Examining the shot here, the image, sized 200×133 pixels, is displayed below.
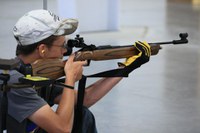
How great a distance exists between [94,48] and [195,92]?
10.7ft

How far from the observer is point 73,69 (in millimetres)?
2541

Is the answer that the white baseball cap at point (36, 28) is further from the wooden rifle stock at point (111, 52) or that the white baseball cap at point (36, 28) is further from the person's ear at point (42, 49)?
the wooden rifle stock at point (111, 52)

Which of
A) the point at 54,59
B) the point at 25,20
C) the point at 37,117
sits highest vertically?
the point at 25,20

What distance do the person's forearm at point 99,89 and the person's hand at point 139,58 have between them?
0.10 m

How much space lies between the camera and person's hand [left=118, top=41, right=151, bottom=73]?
288cm

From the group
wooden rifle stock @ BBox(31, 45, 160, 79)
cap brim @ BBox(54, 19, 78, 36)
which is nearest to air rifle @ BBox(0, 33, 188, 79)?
wooden rifle stock @ BBox(31, 45, 160, 79)

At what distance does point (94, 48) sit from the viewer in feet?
9.16

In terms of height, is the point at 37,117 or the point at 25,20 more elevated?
the point at 25,20

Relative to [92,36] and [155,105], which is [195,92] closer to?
[155,105]

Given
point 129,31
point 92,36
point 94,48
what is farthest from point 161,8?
point 94,48

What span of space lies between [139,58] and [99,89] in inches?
Result: 11.0

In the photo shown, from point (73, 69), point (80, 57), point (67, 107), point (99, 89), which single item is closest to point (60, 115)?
point (67, 107)

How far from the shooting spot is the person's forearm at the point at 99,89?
2.94m

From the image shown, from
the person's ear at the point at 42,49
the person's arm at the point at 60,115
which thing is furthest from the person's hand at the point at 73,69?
the person's ear at the point at 42,49
